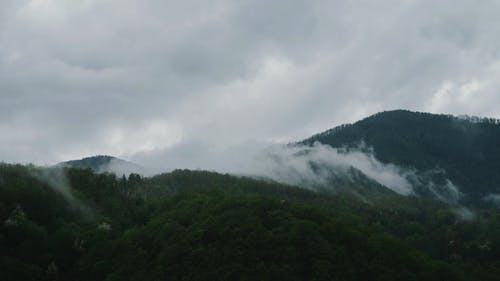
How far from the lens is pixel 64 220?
155875 mm

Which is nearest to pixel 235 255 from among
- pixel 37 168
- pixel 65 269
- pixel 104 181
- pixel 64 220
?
pixel 65 269

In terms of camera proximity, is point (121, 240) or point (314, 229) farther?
point (314, 229)

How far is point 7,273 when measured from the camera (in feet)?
387

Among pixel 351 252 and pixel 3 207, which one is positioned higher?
pixel 3 207

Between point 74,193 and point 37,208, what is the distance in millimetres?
21052

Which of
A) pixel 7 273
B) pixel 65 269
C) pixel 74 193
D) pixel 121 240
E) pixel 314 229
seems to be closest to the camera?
pixel 7 273

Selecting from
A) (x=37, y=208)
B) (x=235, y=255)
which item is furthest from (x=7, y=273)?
(x=235, y=255)

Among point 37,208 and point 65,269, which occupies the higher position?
point 37,208

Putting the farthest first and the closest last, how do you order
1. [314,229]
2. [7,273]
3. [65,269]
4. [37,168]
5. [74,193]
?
[37,168] → [74,193] → [314,229] → [65,269] → [7,273]

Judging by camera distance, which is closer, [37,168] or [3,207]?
[3,207]

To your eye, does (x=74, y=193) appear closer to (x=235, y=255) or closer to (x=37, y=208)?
(x=37, y=208)

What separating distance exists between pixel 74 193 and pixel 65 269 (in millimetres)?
42163

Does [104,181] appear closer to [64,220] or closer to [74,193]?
[74,193]

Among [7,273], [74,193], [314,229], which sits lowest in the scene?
[7,273]
